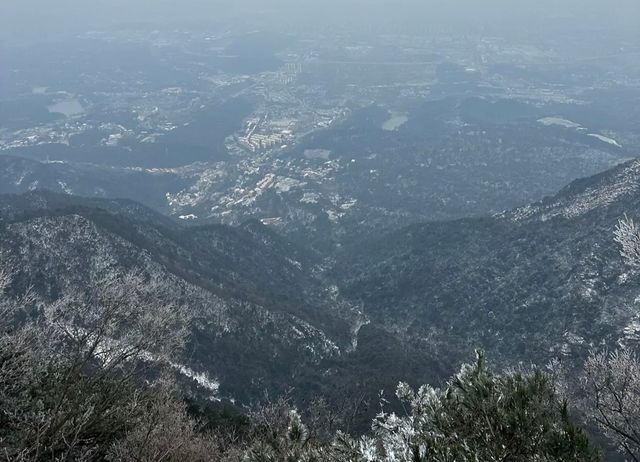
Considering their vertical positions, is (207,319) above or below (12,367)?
below

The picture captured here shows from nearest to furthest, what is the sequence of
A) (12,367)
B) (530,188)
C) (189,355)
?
(12,367)
(189,355)
(530,188)

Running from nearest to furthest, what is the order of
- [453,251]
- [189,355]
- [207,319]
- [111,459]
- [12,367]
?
[111,459]
[12,367]
[189,355]
[207,319]
[453,251]

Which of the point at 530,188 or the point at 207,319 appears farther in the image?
the point at 530,188

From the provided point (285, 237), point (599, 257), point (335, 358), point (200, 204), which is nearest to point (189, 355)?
point (335, 358)

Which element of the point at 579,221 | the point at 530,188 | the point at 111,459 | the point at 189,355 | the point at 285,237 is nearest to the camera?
the point at 111,459

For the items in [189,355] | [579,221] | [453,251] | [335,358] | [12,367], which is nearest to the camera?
[12,367]

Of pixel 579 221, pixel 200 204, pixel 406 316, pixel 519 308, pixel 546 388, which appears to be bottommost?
pixel 200 204

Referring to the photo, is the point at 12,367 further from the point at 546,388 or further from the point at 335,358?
the point at 335,358

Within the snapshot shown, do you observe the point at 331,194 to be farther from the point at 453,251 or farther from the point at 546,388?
the point at 546,388

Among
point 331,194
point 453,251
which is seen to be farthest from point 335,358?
point 331,194
